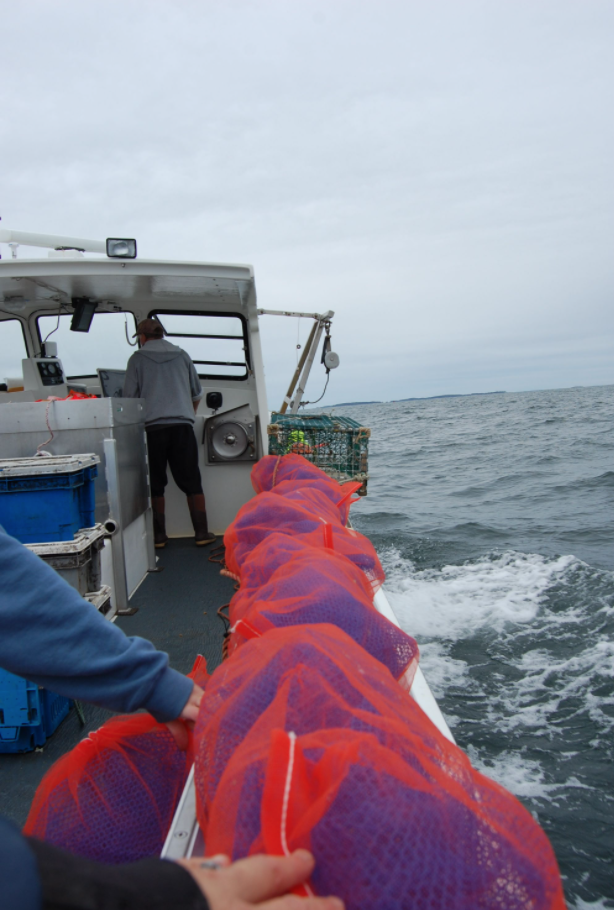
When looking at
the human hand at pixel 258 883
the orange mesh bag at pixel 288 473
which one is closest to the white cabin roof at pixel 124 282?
the orange mesh bag at pixel 288 473

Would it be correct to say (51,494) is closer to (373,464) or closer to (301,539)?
(301,539)

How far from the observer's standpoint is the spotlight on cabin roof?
4371 mm

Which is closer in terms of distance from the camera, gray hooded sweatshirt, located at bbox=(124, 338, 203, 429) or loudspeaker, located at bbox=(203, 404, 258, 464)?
gray hooded sweatshirt, located at bbox=(124, 338, 203, 429)

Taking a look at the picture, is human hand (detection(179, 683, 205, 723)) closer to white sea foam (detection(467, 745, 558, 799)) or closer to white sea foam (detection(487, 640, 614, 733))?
white sea foam (detection(467, 745, 558, 799))

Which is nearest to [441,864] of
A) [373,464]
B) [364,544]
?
[364,544]

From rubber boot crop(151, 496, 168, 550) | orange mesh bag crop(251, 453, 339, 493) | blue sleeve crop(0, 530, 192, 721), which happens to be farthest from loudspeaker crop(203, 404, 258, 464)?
blue sleeve crop(0, 530, 192, 721)

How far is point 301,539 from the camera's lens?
2664 millimetres

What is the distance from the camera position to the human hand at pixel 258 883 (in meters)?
0.78

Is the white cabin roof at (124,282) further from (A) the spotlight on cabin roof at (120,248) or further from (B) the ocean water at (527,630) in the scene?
(B) the ocean water at (527,630)

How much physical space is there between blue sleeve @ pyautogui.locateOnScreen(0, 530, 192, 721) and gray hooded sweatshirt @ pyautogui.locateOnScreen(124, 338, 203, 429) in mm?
3933

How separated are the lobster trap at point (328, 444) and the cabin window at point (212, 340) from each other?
1.35 m

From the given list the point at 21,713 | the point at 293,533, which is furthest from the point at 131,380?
the point at 21,713

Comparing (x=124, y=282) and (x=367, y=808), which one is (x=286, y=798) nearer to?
(x=367, y=808)

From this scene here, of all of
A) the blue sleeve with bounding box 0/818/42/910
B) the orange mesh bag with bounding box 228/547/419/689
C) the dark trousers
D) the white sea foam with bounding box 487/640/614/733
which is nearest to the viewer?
the blue sleeve with bounding box 0/818/42/910
